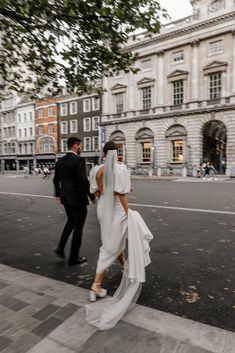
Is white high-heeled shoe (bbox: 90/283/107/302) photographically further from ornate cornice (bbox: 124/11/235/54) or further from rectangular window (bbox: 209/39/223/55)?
ornate cornice (bbox: 124/11/235/54)

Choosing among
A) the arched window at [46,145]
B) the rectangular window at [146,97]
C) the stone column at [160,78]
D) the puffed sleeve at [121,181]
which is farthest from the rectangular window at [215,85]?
the puffed sleeve at [121,181]

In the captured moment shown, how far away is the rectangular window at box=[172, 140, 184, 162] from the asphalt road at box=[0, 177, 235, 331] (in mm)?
23478

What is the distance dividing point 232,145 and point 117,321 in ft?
93.1

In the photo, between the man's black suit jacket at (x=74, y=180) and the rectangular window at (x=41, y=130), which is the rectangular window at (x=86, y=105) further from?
the man's black suit jacket at (x=74, y=180)

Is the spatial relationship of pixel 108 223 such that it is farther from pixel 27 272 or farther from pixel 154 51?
pixel 154 51

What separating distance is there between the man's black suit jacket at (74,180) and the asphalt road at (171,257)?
1092 millimetres

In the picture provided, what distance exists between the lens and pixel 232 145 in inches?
1098

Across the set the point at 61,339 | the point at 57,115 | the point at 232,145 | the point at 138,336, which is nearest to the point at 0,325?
the point at 61,339

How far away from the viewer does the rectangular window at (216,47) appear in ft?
94.7

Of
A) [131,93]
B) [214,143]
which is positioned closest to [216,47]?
[131,93]

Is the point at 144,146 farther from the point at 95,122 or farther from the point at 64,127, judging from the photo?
the point at 64,127

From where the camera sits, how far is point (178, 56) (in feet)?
104

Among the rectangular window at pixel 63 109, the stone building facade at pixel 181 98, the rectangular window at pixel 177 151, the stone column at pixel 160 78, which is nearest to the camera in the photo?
the stone building facade at pixel 181 98

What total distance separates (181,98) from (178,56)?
16.5ft
